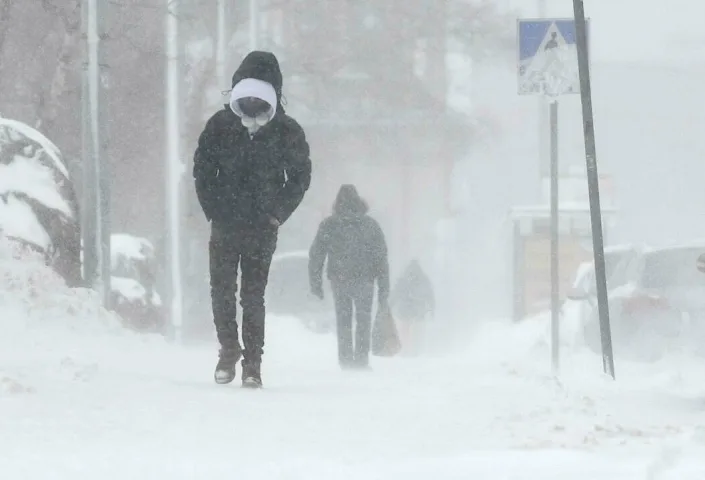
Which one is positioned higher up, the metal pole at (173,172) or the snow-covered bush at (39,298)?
the metal pole at (173,172)

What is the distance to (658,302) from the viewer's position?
1727 cm

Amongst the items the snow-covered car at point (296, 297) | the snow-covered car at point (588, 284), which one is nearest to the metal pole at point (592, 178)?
the snow-covered car at point (588, 284)

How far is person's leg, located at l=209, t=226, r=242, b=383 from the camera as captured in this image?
9195mm

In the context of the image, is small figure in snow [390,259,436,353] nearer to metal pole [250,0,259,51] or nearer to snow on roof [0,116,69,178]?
metal pole [250,0,259,51]

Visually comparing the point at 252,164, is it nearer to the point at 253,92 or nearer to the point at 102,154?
the point at 253,92

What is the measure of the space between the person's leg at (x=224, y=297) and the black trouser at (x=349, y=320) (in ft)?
14.1

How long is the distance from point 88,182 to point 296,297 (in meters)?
9.41

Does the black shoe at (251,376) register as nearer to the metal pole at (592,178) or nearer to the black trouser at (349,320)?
the metal pole at (592,178)

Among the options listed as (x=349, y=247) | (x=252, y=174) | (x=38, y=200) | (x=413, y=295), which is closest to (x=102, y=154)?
(x=38, y=200)

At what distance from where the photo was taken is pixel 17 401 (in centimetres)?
757

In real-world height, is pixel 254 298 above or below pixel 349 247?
→ below

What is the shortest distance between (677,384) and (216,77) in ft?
56.5

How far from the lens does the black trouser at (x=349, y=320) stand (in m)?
13.6

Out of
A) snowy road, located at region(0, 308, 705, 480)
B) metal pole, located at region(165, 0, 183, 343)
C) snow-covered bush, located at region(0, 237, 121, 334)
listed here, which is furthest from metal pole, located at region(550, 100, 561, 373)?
metal pole, located at region(165, 0, 183, 343)
